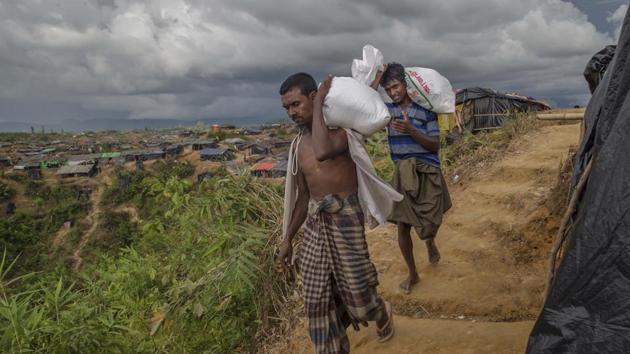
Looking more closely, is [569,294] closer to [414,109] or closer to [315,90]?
[315,90]

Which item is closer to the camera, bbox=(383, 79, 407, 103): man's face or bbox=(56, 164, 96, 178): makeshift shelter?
bbox=(383, 79, 407, 103): man's face

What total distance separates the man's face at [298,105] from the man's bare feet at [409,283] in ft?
5.41

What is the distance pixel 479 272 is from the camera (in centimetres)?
340

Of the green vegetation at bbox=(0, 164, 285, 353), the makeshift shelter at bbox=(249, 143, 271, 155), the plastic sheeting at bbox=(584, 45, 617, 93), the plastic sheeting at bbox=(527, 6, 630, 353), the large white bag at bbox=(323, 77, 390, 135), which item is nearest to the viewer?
the plastic sheeting at bbox=(527, 6, 630, 353)

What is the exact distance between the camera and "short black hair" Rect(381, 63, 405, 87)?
8.93ft

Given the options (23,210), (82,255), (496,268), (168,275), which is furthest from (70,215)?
(496,268)

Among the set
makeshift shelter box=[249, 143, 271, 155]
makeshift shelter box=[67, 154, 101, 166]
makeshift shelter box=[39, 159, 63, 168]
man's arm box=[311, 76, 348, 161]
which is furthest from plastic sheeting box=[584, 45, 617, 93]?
makeshift shelter box=[39, 159, 63, 168]

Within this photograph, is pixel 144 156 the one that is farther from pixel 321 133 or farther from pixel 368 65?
pixel 321 133

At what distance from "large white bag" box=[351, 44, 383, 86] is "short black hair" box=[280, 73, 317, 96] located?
31cm

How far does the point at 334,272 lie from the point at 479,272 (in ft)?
5.69

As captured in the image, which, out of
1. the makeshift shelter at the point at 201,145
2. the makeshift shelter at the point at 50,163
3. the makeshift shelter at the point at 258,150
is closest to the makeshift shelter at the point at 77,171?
the makeshift shelter at the point at 50,163

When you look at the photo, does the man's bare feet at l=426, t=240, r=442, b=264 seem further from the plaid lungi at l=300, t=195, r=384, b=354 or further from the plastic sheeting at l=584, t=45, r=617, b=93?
the plastic sheeting at l=584, t=45, r=617, b=93

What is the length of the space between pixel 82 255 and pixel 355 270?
26.2m

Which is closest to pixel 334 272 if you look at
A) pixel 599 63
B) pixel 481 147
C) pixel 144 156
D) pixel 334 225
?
pixel 334 225
